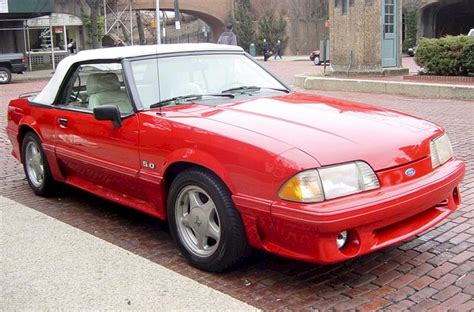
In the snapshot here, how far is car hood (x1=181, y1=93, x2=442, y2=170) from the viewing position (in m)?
3.53

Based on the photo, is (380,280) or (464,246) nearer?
(380,280)

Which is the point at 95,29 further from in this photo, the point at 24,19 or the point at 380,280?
the point at 380,280

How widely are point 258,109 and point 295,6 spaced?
52.0 metres

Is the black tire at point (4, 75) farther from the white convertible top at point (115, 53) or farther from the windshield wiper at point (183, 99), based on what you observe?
the windshield wiper at point (183, 99)

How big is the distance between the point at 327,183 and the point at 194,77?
194cm

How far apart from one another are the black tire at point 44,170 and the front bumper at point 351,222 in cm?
305

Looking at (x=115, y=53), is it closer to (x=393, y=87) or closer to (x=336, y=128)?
(x=336, y=128)

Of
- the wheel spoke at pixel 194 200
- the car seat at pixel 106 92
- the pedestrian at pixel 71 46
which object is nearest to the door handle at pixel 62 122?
the car seat at pixel 106 92

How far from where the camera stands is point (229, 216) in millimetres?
3637

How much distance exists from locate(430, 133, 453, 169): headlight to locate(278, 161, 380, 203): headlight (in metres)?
0.76

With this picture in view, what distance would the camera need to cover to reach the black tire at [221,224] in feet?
12.0

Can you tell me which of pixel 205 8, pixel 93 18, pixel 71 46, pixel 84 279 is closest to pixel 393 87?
pixel 84 279

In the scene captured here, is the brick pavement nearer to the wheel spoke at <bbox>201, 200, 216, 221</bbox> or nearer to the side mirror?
the wheel spoke at <bbox>201, 200, 216, 221</bbox>

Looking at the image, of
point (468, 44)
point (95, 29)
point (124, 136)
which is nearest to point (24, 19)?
point (95, 29)
